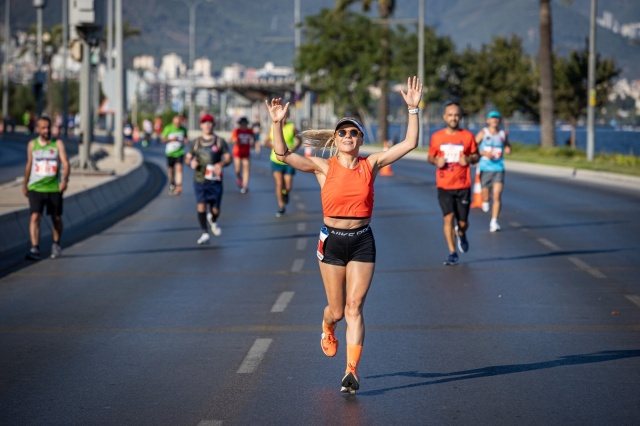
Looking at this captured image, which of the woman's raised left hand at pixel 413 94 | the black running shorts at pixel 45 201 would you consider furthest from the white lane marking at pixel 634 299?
the black running shorts at pixel 45 201

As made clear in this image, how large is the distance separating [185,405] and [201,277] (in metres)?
6.86

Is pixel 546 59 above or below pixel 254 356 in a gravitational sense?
above

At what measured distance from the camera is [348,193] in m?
8.22

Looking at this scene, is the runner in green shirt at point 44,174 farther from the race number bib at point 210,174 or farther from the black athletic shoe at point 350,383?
the black athletic shoe at point 350,383

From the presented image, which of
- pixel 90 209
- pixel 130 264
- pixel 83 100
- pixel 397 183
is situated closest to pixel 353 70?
pixel 397 183

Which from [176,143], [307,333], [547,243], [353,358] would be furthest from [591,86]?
[353,358]

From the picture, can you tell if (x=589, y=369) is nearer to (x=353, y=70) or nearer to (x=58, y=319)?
(x=58, y=319)

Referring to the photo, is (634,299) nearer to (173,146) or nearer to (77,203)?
(77,203)

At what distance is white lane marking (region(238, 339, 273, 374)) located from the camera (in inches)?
350

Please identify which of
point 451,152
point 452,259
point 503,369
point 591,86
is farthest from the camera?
point 591,86

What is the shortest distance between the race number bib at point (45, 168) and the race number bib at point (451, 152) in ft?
16.1

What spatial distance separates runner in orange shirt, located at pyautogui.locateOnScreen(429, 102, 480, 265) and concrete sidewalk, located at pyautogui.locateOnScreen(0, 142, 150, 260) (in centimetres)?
578

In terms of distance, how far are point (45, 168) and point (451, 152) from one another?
5131 mm

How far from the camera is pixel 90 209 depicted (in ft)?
76.2
